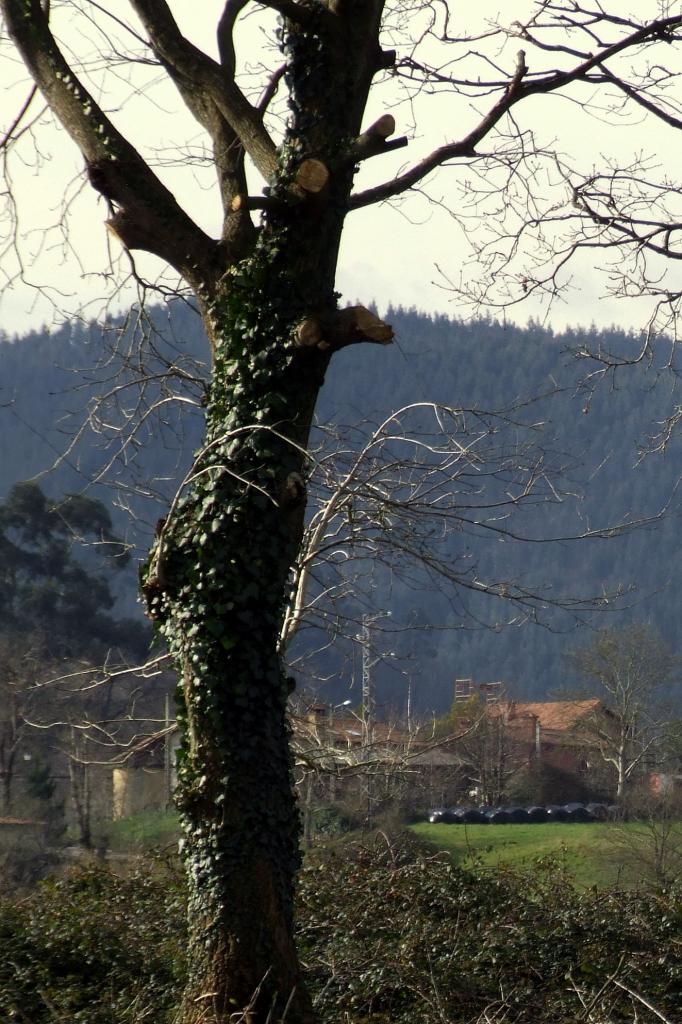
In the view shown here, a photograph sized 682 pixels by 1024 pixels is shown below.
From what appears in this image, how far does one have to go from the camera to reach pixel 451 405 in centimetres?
911

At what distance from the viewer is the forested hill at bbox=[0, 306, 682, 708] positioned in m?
9.77

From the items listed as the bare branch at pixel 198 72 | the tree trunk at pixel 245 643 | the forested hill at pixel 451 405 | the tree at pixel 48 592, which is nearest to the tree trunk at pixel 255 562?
the tree trunk at pixel 245 643

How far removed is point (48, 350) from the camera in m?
82.0

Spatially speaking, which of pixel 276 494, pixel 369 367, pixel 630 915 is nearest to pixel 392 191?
pixel 276 494

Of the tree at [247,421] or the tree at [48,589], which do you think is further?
the tree at [48,589]

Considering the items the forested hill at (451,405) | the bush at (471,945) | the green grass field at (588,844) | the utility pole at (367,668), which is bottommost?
the green grass field at (588,844)

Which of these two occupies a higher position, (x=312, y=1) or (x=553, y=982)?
(x=312, y=1)

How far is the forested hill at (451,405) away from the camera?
9773 mm

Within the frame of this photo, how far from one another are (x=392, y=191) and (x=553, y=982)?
17.3ft

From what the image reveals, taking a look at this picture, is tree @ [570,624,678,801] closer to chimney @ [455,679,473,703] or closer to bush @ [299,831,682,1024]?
chimney @ [455,679,473,703]

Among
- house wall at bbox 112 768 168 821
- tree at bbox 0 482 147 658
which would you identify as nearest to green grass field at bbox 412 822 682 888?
house wall at bbox 112 768 168 821

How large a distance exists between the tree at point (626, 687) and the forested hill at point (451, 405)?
1948 millimetres

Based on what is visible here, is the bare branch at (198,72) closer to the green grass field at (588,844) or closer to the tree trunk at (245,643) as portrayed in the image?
the tree trunk at (245,643)

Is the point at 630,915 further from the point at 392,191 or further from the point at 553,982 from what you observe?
the point at 392,191
